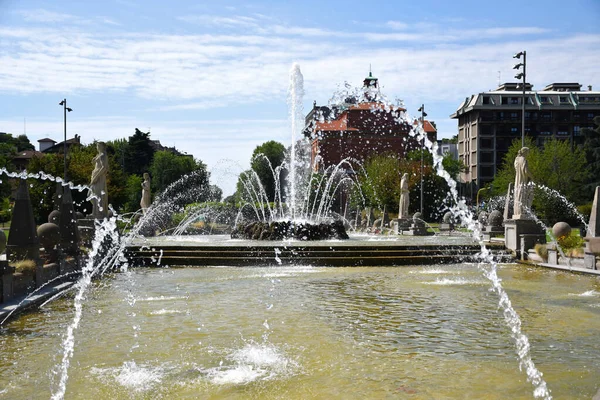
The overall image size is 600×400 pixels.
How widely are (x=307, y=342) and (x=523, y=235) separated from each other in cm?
1364

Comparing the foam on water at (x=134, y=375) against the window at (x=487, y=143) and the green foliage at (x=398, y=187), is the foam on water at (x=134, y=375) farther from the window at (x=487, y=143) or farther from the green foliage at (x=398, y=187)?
the window at (x=487, y=143)

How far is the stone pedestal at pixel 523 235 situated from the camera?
19594 millimetres

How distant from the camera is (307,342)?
26.6 ft

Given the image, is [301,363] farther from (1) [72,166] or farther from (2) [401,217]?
(1) [72,166]

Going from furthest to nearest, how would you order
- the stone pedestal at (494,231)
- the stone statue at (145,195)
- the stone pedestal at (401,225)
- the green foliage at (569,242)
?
the stone pedestal at (401,225), the stone statue at (145,195), the stone pedestal at (494,231), the green foliage at (569,242)

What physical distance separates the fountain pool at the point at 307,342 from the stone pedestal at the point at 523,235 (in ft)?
19.9

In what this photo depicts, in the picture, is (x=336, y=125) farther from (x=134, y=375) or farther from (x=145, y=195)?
(x=134, y=375)

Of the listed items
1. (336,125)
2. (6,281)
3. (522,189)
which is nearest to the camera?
(6,281)

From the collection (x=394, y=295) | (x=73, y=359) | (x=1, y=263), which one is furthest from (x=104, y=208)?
(x=73, y=359)

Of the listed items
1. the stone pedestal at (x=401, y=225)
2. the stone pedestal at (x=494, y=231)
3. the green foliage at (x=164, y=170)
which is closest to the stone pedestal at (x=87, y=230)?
the stone pedestal at (x=494, y=231)

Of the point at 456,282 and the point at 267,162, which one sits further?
the point at 267,162

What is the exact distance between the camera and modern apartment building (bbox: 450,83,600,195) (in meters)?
96.0

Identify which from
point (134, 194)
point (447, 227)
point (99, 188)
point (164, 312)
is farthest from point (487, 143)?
point (164, 312)

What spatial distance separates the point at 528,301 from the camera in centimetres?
1134
